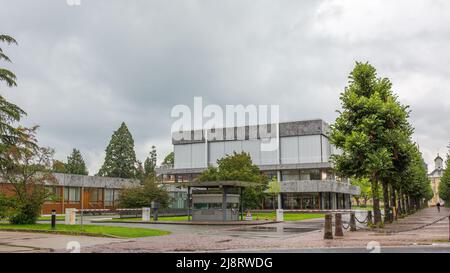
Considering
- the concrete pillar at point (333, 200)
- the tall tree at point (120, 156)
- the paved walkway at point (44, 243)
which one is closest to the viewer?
the paved walkway at point (44, 243)

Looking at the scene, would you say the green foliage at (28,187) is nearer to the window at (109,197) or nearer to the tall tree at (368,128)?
the tall tree at (368,128)

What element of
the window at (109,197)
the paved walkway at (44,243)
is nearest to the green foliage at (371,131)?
the paved walkway at (44,243)

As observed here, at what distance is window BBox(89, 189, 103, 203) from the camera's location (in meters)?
70.8

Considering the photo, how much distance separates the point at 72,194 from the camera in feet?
221

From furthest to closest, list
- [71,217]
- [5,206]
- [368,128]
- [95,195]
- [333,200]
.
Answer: [333,200] < [95,195] < [71,217] < [368,128] < [5,206]

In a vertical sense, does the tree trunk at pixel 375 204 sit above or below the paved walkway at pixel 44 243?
above

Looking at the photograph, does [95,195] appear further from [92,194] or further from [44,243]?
[44,243]

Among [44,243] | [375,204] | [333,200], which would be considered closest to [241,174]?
[375,204]

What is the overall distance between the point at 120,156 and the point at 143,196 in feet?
160

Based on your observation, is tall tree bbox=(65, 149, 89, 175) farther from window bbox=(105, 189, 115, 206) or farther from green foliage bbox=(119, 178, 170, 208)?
green foliage bbox=(119, 178, 170, 208)

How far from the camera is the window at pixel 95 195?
70812mm

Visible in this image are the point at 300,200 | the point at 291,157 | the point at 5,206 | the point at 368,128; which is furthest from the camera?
the point at 291,157

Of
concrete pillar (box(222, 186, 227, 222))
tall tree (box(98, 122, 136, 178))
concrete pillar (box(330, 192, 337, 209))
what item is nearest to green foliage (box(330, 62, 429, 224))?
concrete pillar (box(222, 186, 227, 222))
